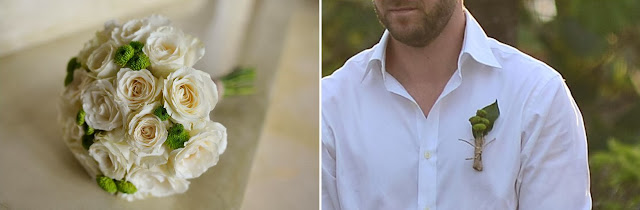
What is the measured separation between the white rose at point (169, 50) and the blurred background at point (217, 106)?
172 mm

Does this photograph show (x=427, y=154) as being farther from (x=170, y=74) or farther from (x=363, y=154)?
(x=170, y=74)

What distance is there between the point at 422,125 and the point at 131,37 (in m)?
0.45

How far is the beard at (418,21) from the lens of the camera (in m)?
1.13

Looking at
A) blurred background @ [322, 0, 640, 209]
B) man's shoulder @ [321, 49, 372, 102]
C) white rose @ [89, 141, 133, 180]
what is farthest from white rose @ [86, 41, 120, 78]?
blurred background @ [322, 0, 640, 209]

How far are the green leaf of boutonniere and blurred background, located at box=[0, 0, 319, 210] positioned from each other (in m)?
0.28

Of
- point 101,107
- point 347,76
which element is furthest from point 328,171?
point 101,107

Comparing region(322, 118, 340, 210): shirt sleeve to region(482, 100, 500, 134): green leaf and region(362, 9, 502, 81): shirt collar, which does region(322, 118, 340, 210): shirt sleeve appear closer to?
region(362, 9, 502, 81): shirt collar

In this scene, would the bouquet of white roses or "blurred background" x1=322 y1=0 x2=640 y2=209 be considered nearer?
the bouquet of white roses

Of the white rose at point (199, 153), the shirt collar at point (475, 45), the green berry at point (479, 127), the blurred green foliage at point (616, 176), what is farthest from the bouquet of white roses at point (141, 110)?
the blurred green foliage at point (616, 176)

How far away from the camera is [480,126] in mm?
1120

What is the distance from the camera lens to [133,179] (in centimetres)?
119

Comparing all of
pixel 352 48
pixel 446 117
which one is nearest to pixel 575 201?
pixel 446 117

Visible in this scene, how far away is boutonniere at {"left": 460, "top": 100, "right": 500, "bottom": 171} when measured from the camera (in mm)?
1120

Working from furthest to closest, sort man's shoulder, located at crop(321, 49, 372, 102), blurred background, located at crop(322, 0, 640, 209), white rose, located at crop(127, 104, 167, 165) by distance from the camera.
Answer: blurred background, located at crop(322, 0, 640, 209)
man's shoulder, located at crop(321, 49, 372, 102)
white rose, located at crop(127, 104, 167, 165)
